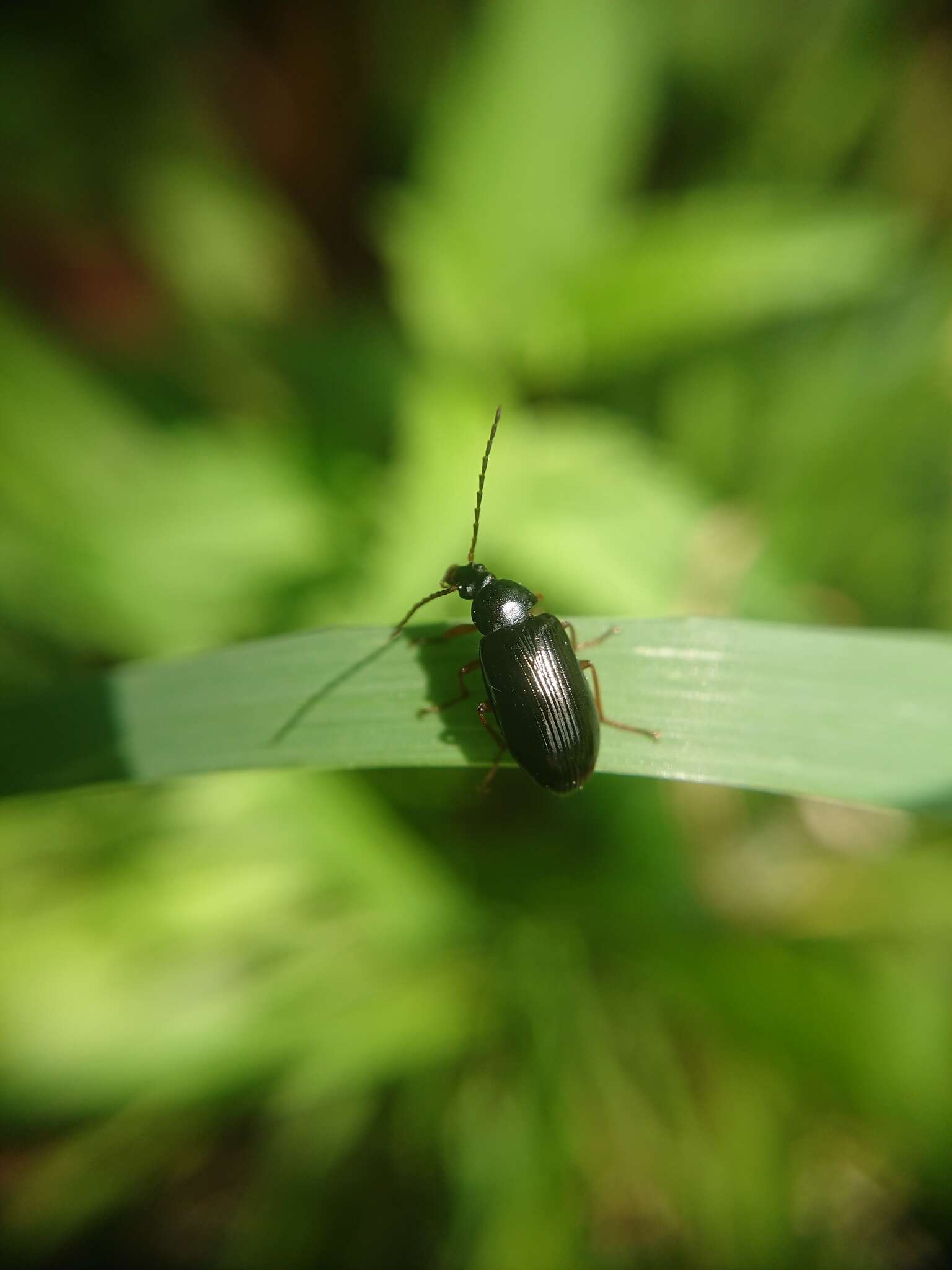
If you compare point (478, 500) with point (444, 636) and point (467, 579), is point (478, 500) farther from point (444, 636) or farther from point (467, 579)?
point (444, 636)

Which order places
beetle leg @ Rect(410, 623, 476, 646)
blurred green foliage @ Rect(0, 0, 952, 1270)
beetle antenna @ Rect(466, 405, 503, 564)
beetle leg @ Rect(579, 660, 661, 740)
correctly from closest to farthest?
beetle leg @ Rect(579, 660, 661, 740), beetle leg @ Rect(410, 623, 476, 646), beetle antenna @ Rect(466, 405, 503, 564), blurred green foliage @ Rect(0, 0, 952, 1270)

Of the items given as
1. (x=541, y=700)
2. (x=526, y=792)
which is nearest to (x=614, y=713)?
(x=541, y=700)

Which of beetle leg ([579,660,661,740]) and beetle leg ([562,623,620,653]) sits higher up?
beetle leg ([562,623,620,653])

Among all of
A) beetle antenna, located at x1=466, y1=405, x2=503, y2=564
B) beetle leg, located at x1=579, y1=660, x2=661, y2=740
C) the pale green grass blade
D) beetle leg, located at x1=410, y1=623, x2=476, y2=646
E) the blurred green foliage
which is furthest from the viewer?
→ the blurred green foliage

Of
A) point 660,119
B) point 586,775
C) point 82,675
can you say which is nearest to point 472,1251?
point 586,775

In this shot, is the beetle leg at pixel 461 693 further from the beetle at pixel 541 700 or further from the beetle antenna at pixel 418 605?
the beetle antenna at pixel 418 605

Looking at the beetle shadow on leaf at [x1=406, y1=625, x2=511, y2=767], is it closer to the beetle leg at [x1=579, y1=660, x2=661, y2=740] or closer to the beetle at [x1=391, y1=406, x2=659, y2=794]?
the beetle at [x1=391, y1=406, x2=659, y2=794]

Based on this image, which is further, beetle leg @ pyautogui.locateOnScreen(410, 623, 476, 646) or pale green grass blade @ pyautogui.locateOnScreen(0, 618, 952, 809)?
beetle leg @ pyautogui.locateOnScreen(410, 623, 476, 646)

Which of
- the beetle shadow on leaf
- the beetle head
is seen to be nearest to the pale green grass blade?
the beetle shadow on leaf
